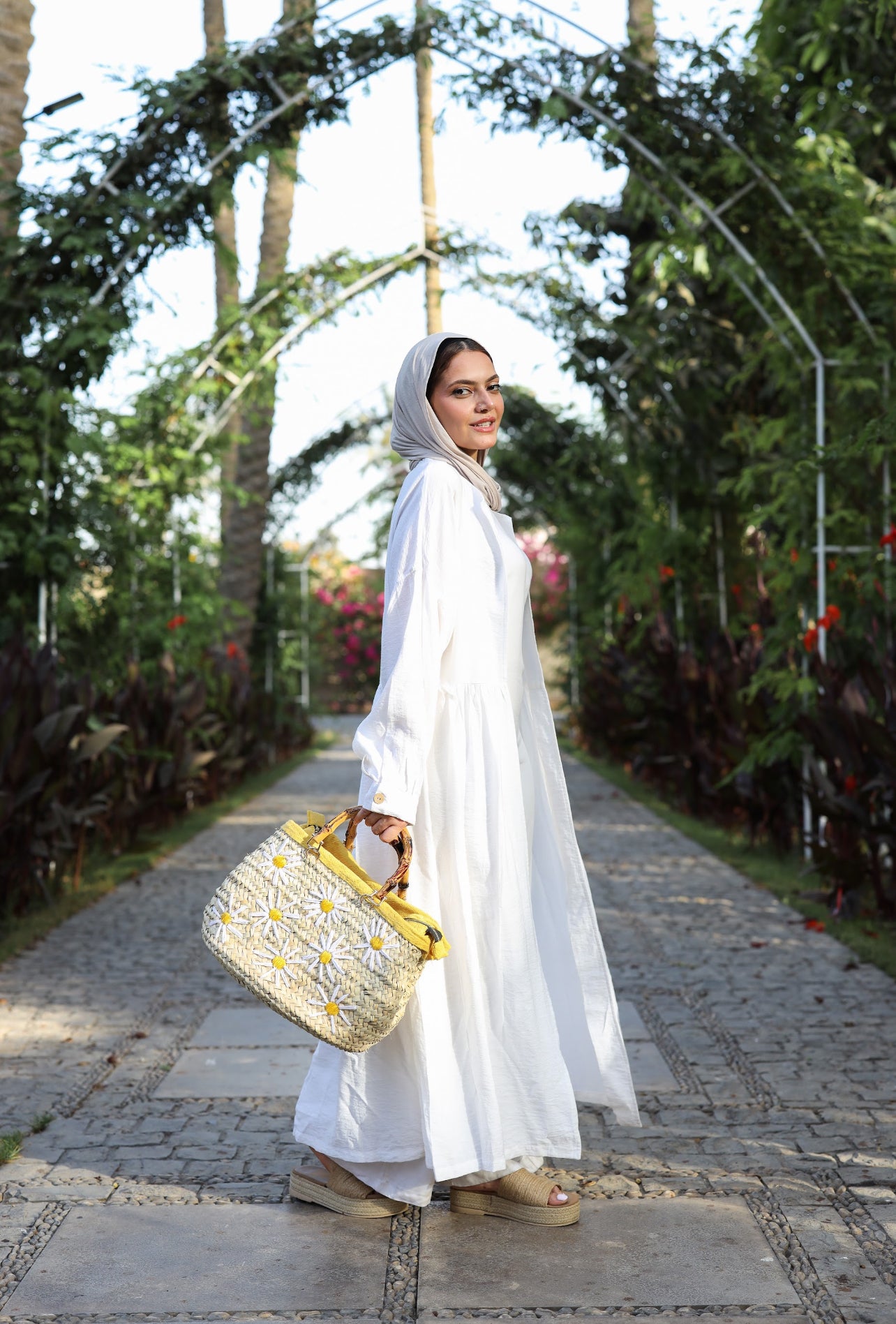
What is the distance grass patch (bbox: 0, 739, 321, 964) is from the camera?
6.17 m

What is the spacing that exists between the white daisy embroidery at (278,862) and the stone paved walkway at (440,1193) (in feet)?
2.45

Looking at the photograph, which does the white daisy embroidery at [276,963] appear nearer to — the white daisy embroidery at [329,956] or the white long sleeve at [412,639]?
the white daisy embroidery at [329,956]

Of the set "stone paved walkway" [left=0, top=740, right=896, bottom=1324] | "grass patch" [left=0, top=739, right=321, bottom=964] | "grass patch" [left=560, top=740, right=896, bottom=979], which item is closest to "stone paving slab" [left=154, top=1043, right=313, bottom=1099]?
"stone paved walkway" [left=0, top=740, right=896, bottom=1324]

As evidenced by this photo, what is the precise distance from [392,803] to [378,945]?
0.29m

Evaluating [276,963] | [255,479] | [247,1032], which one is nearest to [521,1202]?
[276,963]

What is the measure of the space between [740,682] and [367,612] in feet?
66.8

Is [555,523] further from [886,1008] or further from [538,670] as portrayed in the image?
[538,670]

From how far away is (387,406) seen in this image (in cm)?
1966

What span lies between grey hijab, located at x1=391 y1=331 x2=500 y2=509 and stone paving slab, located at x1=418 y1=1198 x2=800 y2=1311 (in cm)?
157

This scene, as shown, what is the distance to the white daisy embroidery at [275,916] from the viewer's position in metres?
2.79

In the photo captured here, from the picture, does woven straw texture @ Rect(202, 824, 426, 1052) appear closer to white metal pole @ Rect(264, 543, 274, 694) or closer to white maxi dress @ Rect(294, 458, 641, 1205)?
white maxi dress @ Rect(294, 458, 641, 1205)

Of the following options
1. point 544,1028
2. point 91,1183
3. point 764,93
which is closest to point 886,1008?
point 544,1028

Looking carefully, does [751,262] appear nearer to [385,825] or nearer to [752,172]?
[752,172]

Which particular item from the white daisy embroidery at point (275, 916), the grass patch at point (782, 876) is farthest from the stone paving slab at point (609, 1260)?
the grass patch at point (782, 876)
